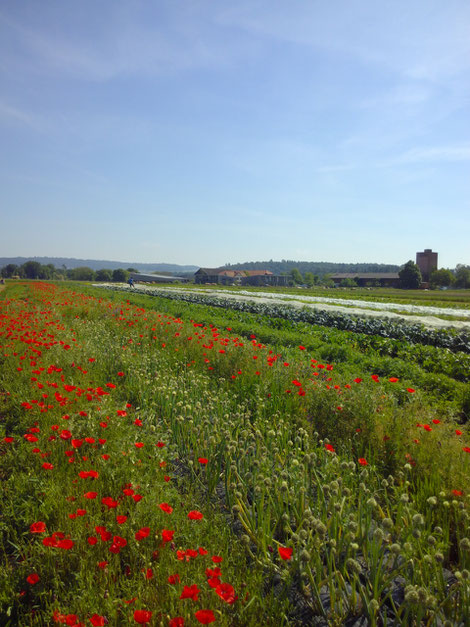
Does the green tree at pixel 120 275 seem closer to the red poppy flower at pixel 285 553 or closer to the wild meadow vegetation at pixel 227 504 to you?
the wild meadow vegetation at pixel 227 504

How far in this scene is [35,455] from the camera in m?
3.69

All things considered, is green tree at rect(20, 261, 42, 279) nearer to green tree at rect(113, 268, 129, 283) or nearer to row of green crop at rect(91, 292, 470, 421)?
green tree at rect(113, 268, 129, 283)

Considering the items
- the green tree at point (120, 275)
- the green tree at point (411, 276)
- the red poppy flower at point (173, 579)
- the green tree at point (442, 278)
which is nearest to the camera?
the red poppy flower at point (173, 579)

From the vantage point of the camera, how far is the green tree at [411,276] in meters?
83.2

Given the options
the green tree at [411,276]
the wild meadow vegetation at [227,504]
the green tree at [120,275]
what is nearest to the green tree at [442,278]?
the green tree at [411,276]

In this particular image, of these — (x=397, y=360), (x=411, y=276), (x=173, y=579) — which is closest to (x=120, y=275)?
(x=411, y=276)

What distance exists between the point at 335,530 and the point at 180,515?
3.92 feet

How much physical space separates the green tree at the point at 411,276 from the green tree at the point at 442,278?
264 inches

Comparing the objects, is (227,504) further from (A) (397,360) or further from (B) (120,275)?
(B) (120,275)

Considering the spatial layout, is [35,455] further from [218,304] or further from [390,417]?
[218,304]

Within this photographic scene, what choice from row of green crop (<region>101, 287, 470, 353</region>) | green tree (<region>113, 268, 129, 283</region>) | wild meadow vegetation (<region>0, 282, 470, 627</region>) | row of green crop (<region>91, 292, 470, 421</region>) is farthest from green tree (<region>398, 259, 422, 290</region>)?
green tree (<region>113, 268, 129, 283</region>)

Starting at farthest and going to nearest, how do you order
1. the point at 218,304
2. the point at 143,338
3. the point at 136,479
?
the point at 218,304 → the point at 143,338 → the point at 136,479

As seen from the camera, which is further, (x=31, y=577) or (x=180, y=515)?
(x=180, y=515)

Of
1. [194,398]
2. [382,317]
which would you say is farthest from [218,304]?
[194,398]
